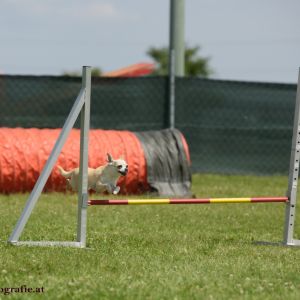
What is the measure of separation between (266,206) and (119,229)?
2.76m

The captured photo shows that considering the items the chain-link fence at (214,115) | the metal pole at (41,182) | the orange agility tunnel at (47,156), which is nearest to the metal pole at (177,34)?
the chain-link fence at (214,115)

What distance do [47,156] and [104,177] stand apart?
11.7ft

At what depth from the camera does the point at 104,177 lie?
21.7 feet

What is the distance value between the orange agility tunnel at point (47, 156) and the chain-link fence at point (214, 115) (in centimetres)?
229

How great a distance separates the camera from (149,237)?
266 inches

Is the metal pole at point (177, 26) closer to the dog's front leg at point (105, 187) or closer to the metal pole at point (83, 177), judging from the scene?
the dog's front leg at point (105, 187)

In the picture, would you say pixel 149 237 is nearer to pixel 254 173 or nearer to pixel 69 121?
pixel 69 121

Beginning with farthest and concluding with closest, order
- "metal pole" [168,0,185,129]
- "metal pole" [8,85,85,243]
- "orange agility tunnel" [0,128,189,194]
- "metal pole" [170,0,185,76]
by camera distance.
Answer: "metal pole" [170,0,185,76] < "metal pole" [168,0,185,129] < "orange agility tunnel" [0,128,189,194] < "metal pole" [8,85,85,243]

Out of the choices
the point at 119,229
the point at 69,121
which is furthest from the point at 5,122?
the point at 69,121

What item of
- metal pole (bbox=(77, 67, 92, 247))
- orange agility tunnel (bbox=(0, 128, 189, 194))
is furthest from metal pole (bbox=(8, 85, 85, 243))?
orange agility tunnel (bbox=(0, 128, 189, 194))

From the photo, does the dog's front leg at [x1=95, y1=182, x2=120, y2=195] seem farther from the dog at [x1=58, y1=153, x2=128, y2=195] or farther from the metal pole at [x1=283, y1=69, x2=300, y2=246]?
the metal pole at [x1=283, y1=69, x2=300, y2=246]

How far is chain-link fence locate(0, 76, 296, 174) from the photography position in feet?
42.0

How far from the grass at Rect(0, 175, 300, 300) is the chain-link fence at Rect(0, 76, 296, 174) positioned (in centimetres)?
381

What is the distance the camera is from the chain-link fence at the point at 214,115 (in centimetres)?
1279
